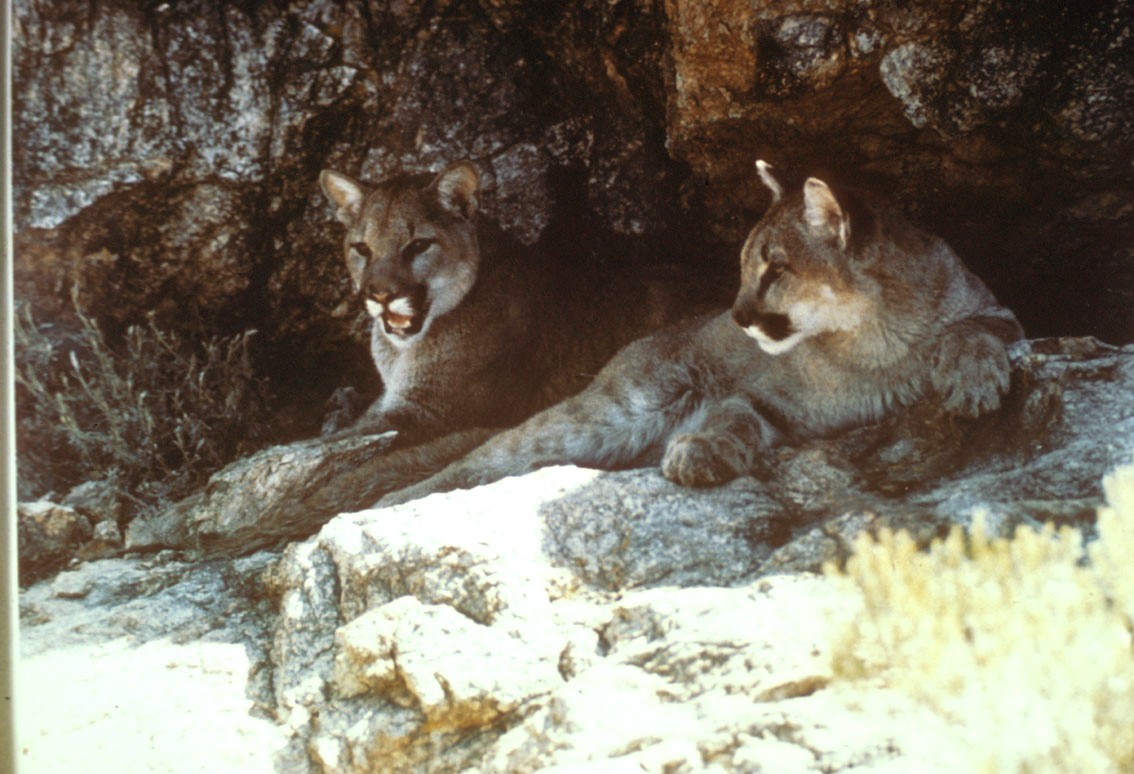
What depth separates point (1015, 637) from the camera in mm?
2102

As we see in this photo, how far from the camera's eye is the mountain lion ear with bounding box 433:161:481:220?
4246mm

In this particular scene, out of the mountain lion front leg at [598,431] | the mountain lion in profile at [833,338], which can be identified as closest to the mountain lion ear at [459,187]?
the mountain lion front leg at [598,431]

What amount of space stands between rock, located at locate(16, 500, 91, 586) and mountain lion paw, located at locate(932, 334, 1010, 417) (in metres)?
3.41

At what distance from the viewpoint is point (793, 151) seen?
12.4 feet

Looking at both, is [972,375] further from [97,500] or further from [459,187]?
[97,500]

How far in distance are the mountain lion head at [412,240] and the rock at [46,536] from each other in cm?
151

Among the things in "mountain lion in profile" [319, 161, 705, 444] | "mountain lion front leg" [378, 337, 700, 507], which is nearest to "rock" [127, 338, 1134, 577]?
"mountain lion front leg" [378, 337, 700, 507]

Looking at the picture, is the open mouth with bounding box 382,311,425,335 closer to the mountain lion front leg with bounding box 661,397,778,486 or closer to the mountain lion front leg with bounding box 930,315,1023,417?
the mountain lion front leg with bounding box 661,397,778,486

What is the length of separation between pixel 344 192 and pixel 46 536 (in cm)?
195

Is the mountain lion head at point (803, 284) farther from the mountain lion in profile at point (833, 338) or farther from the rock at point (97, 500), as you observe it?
the rock at point (97, 500)

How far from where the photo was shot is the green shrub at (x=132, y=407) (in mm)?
4074

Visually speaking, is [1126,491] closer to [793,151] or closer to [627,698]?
[627,698]

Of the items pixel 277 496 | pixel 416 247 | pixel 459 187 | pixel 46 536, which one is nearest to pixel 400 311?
pixel 416 247

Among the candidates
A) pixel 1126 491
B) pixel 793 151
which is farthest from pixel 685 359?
pixel 1126 491
